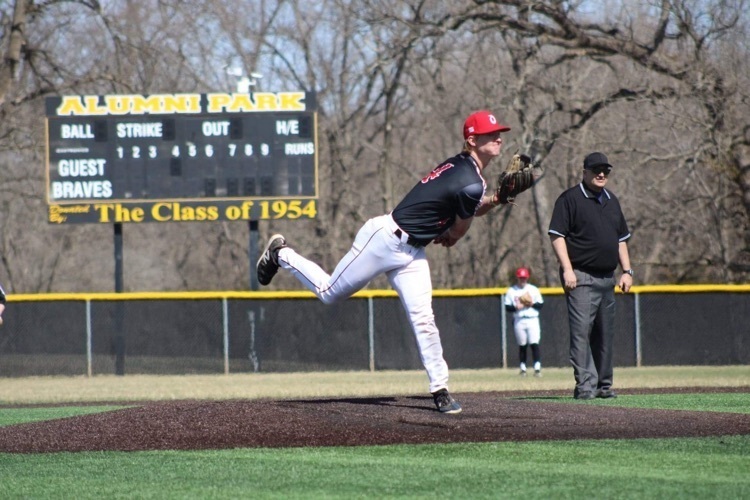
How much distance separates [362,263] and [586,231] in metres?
2.53

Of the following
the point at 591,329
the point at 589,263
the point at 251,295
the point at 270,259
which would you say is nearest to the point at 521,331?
the point at 251,295

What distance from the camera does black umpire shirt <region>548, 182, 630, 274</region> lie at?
9.00 meters

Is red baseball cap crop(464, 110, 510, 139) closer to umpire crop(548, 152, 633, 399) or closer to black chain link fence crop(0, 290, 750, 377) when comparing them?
umpire crop(548, 152, 633, 399)

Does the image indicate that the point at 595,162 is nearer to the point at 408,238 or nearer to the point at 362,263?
the point at 408,238

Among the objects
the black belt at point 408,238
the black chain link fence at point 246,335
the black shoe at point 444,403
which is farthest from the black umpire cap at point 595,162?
the black chain link fence at point 246,335

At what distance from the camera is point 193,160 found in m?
20.2

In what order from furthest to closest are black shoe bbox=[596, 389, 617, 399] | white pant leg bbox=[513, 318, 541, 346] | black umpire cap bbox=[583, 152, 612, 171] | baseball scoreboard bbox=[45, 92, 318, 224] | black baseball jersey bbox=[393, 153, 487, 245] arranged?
baseball scoreboard bbox=[45, 92, 318, 224]
white pant leg bbox=[513, 318, 541, 346]
black shoe bbox=[596, 389, 617, 399]
black umpire cap bbox=[583, 152, 612, 171]
black baseball jersey bbox=[393, 153, 487, 245]

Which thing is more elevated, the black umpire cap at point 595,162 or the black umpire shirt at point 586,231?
the black umpire cap at point 595,162

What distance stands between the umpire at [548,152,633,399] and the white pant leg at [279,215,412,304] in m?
2.20

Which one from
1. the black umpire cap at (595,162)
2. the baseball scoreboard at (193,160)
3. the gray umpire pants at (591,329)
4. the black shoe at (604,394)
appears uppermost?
the baseball scoreboard at (193,160)

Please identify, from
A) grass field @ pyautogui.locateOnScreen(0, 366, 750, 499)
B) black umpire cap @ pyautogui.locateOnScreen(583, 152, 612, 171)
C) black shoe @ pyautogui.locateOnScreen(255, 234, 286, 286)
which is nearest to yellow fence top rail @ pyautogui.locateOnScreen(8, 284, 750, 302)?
black umpire cap @ pyautogui.locateOnScreen(583, 152, 612, 171)

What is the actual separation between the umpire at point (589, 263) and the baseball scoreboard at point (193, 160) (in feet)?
37.3

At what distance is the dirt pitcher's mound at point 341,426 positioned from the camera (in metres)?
6.60

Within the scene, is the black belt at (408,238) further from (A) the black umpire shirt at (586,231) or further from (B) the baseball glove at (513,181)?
(A) the black umpire shirt at (586,231)
